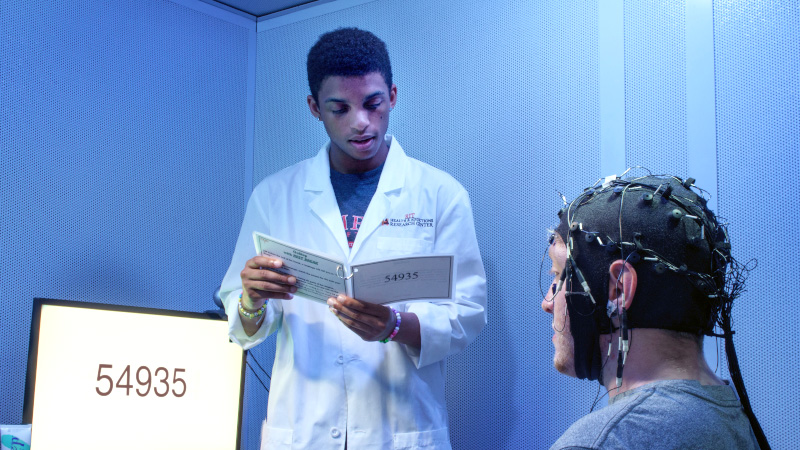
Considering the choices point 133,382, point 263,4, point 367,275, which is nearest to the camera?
point 367,275

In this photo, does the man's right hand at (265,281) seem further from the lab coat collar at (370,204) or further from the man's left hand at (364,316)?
the lab coat collar at (370,204)

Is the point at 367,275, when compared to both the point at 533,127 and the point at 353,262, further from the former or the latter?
the point at 533,127

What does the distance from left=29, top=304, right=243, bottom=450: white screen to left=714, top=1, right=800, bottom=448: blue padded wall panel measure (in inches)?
66.5

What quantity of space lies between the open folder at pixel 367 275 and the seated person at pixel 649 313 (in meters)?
0.48

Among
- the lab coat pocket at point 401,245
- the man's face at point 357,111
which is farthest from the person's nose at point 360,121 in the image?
the lab coat pocket at point 401,245

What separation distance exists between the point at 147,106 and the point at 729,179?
2.06 m

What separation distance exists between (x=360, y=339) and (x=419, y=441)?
335 mm

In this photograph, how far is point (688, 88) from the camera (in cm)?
215

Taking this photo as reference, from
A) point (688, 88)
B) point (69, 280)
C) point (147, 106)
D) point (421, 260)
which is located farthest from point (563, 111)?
point (69, 280)

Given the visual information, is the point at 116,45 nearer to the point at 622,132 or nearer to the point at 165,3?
the point at 165,3

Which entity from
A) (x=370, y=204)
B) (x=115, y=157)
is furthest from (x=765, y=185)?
(x=115, y=157)

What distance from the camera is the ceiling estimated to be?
9.91 feet

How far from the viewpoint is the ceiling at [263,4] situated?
3.02 metres

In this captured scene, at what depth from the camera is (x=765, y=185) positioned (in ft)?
6.57
